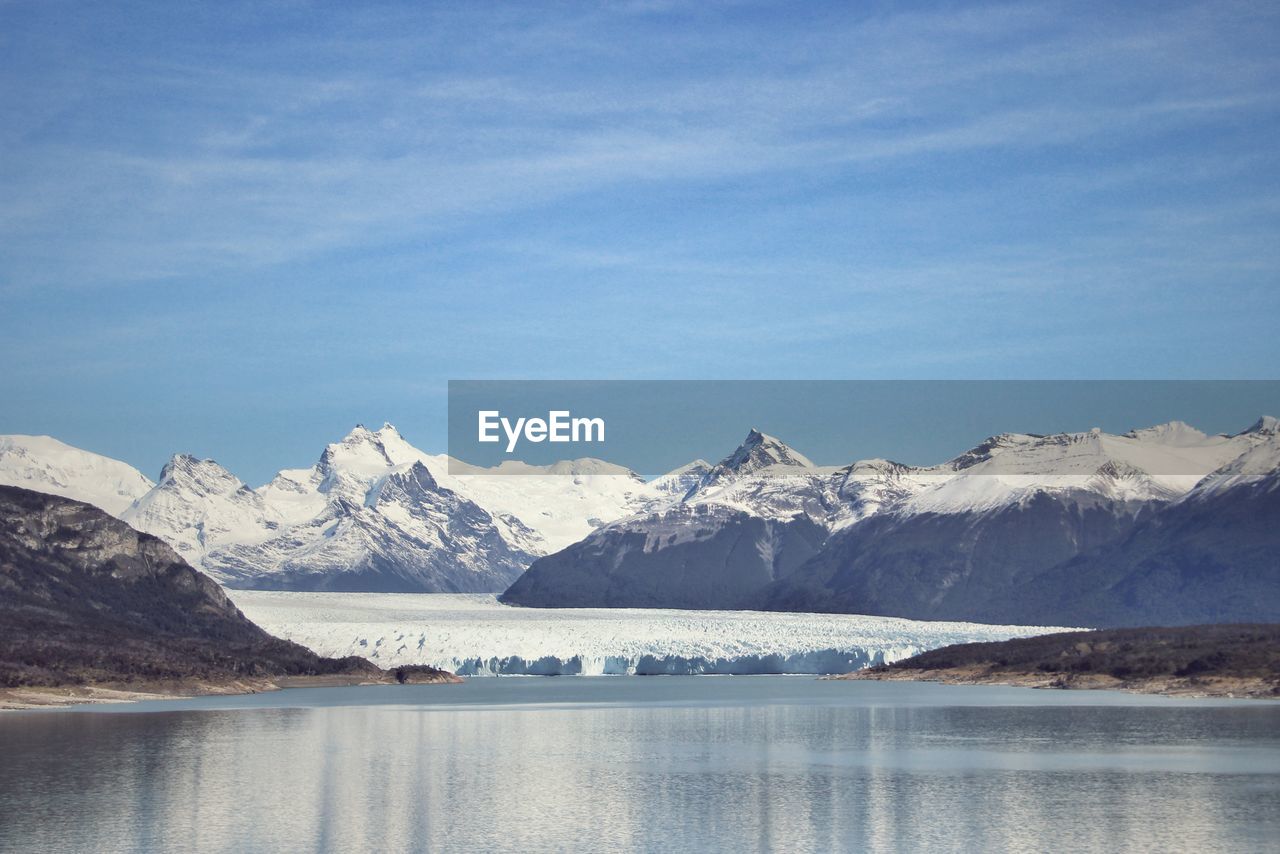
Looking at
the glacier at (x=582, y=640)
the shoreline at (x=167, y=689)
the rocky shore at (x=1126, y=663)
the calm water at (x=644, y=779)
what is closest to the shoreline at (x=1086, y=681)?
the rocky shore at (x=1126, y=663)

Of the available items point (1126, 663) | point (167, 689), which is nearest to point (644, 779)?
point (167, 689)

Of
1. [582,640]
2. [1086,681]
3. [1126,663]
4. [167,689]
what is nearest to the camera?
[167,689]

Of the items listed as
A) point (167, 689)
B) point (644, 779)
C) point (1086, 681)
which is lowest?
point (1086, 681)

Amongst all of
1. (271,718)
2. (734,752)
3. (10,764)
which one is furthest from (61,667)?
(734,752)

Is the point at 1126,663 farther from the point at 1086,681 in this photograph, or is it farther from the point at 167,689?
the point at 167,689

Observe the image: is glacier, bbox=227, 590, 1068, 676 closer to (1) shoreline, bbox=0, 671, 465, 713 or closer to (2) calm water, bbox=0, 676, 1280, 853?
(1) shoreline, bbox=0, 671, 465, 713

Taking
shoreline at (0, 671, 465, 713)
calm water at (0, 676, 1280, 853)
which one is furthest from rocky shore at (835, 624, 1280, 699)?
shoreline at (0, 671, 465, 713)

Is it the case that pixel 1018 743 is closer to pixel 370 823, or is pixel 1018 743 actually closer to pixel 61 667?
pixel 370 823
